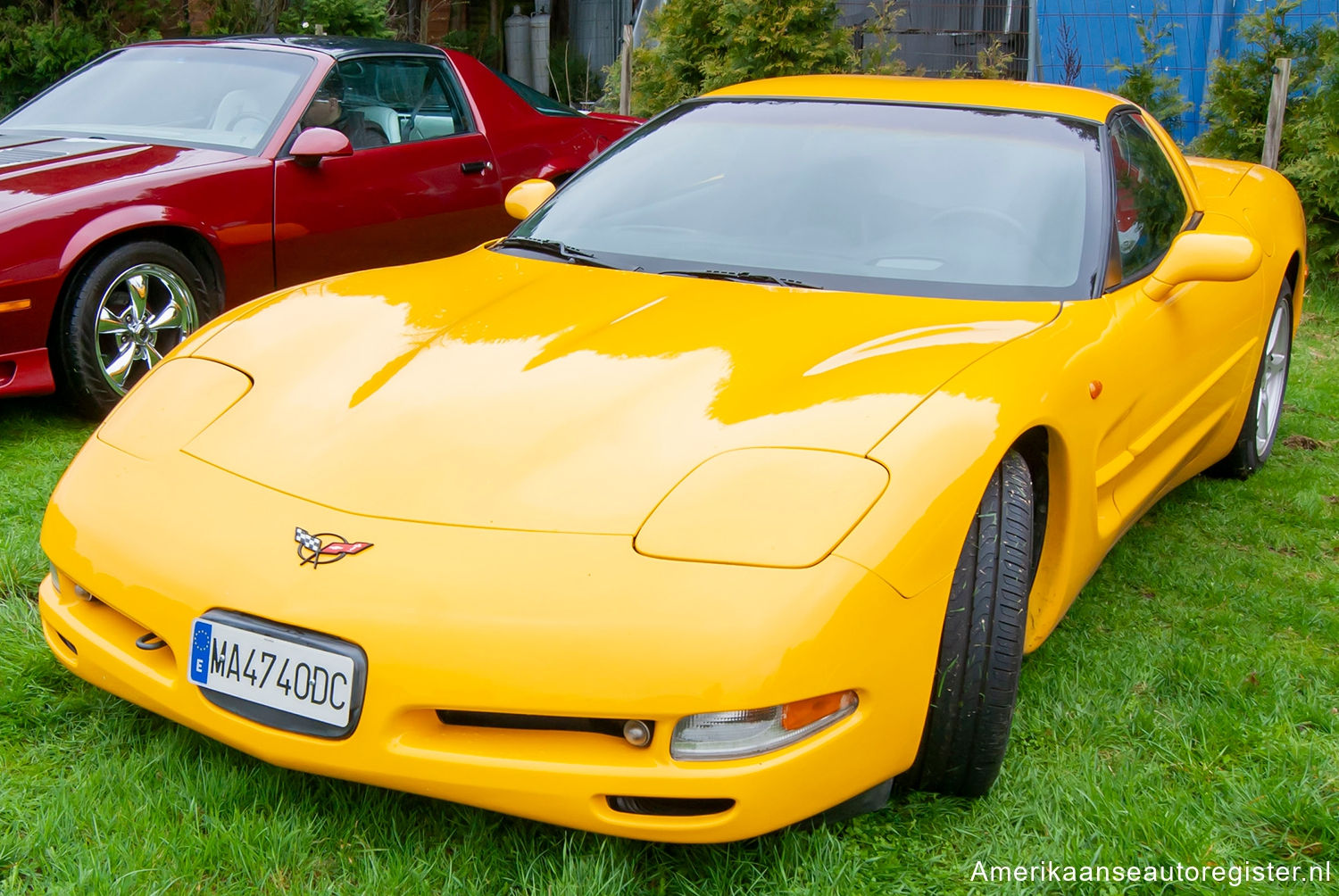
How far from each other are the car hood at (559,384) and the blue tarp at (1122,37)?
297 inches

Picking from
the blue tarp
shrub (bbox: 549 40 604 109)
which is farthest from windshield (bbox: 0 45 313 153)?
shrub (bbox: 549 40 604 109)

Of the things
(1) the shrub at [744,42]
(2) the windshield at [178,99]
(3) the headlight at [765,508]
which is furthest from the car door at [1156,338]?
(1) the shrub at [744,42]

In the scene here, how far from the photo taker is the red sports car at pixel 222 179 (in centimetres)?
406

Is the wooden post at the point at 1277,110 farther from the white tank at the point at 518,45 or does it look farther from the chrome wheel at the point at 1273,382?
the white tank at the point at 518,45

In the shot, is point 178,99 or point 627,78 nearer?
point 178,99

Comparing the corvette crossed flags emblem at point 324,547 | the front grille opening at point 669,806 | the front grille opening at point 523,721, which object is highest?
the corvette crossed flags emblem at point 324,547

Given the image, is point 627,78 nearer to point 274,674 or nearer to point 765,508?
point 765,508

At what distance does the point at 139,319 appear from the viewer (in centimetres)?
431

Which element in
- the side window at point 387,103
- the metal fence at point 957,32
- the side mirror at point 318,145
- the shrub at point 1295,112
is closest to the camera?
the side mirror at point 318,145

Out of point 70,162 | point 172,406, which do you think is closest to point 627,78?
point 70,162

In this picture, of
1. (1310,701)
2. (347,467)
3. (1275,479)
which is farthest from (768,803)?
(1275,479)

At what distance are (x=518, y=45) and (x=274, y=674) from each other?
48.3 feet

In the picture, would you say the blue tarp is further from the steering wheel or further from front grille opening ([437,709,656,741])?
front grille opening ([437,709,656,741])

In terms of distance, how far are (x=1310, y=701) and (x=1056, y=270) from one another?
1.04 m
